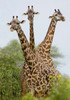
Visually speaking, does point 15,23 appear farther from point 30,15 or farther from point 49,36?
point 49,36

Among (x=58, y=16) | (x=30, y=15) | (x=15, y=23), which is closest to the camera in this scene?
(x=15, y=23)

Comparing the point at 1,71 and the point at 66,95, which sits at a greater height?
the point at 1,71

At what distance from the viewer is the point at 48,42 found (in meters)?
10.9

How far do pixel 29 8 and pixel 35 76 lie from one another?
109 inches

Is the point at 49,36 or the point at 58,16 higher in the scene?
the point at 58,16

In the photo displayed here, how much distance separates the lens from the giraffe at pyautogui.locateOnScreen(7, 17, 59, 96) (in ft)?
30.4

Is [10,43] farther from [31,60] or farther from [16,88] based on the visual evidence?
[31,60]

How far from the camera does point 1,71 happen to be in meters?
13.9

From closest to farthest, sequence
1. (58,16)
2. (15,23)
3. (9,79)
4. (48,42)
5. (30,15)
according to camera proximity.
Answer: (15,23)
(30,15)
(48,42)
(58,16)
(9,79)

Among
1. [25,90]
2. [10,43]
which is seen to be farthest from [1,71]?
[10,43]

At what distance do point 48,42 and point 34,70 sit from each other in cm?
194

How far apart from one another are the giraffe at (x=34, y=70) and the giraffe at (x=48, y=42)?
0.63 m

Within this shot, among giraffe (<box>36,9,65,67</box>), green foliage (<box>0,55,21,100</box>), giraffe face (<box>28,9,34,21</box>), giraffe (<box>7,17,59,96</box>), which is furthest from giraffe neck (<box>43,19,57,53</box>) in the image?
green foliage (<box>0,55,21,100</box>)

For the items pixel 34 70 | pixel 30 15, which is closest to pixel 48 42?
pixel 30 15
